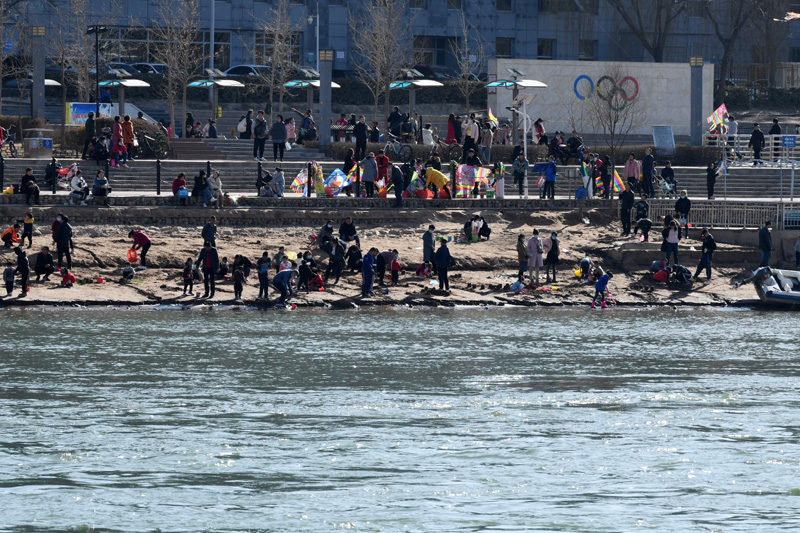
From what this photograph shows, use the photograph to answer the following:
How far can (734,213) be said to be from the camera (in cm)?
3475

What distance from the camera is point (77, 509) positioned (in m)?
14.8

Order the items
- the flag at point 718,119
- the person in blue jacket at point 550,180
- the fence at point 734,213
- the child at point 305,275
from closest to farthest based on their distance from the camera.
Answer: the child at point 305,275
the fence at point 734,213
the person in blue jacket at point 550,180
the flag at point 718,119

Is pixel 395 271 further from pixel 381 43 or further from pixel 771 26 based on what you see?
pixel 771 26

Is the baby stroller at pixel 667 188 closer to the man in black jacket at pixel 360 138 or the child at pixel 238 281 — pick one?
the man in black jacket at pixel 360 138

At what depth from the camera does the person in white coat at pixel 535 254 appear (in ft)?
102

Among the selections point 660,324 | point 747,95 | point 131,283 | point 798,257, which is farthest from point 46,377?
point 747,95

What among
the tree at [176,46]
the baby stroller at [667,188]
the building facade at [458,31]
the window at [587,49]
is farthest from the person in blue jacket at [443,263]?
the window at [587,49]

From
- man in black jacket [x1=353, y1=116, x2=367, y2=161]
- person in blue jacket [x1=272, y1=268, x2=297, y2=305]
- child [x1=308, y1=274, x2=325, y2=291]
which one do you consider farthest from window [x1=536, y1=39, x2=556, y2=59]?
person in blue jacket [x1=272, y1=268, x2=297, y2=305]

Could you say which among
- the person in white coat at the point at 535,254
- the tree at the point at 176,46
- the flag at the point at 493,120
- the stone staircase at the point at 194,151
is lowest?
the person in white coat at the point at 535,254

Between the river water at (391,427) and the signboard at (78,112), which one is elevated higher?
the signboard at (78,112)

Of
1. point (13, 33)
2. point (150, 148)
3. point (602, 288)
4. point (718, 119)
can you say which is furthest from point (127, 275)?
point (13, 33)

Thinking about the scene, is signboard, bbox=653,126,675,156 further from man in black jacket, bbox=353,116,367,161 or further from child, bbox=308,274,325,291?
child, bbox=308,274,325,291

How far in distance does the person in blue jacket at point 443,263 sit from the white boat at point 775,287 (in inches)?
284

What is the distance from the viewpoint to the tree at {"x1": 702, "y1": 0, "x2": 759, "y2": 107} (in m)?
63.4
